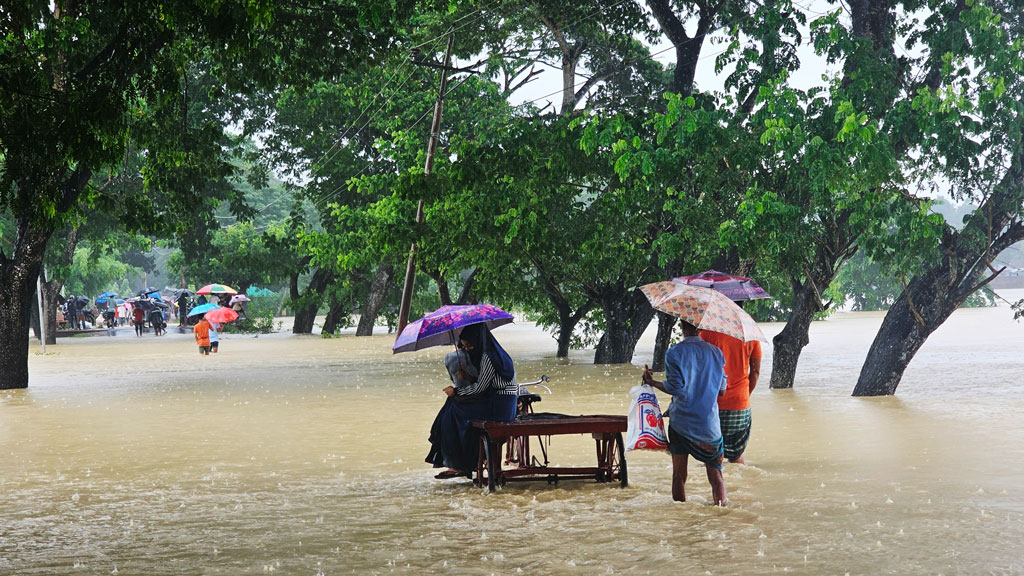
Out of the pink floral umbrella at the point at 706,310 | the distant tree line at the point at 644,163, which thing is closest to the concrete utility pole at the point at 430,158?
the distant tree line at the point at 644,163

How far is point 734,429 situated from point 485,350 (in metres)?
2.26

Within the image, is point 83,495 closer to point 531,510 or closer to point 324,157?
point 531,510

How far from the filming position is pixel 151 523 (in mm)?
7914

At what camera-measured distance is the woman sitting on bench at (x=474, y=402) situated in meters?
9.08

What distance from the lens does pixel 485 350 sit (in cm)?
914

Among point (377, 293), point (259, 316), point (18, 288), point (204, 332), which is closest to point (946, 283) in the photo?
point (18, 288)

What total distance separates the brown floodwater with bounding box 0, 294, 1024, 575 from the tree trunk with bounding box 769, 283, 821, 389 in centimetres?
55

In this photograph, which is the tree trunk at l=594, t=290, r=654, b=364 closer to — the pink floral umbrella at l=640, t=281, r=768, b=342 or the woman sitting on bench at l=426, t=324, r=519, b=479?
the woman sitting on bench at l=426, t=324, r=519, b=479

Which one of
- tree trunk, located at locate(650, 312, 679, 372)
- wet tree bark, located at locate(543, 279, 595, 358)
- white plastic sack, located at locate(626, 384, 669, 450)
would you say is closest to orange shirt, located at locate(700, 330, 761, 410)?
white plastic sack, located at locate(626, 384, 669, 450)

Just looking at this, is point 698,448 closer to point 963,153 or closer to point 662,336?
point 963,153

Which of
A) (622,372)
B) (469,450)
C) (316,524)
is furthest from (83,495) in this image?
(622,372)

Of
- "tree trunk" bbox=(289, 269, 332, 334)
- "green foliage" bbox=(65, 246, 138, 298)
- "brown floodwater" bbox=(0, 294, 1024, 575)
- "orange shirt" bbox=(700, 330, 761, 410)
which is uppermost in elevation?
"green foliage" bbox=(65, 246, 138, 298)

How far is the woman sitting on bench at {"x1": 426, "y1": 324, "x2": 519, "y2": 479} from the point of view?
357 inches

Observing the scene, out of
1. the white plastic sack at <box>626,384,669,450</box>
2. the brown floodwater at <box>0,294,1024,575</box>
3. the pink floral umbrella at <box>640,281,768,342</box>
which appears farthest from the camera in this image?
the white plastic sack at <box>626,384,669,450</box>
